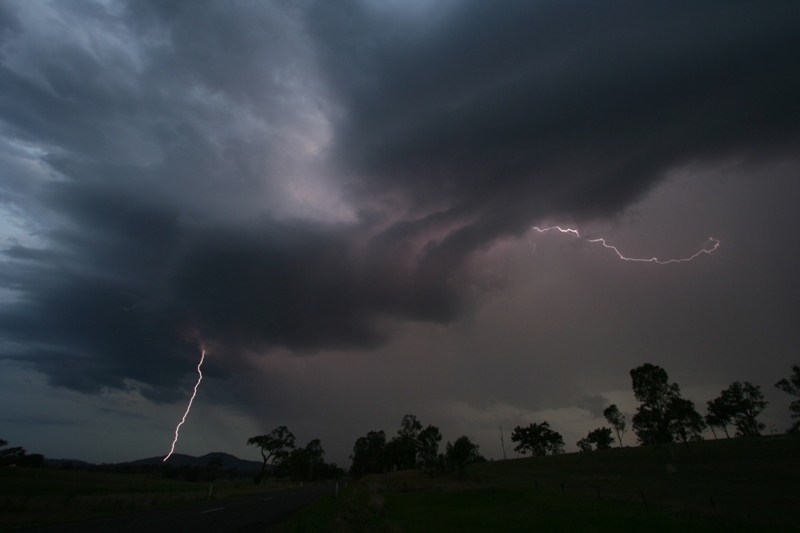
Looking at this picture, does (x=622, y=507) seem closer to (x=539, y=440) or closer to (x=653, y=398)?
(x=653, y=398)

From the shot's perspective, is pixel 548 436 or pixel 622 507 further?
pixel 548 436

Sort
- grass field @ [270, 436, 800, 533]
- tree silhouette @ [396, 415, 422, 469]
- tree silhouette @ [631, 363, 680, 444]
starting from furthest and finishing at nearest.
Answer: tree silhouette @ [396, 415, 422, 469]
tree silhouette @ [631, 363, 680, 444]
grass field @ [270, 436, 800, 533]

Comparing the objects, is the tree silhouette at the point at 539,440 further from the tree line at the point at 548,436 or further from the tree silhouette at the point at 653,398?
the tree silhouette at the point at 653,398

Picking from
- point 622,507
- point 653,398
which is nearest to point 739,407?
point 653,398

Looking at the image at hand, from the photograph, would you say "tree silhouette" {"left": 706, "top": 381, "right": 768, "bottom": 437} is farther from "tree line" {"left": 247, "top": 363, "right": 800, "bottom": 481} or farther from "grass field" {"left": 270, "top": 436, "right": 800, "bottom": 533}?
"grass field" {"left": 270, "top": 436, "right": 800, "bottom": 533}

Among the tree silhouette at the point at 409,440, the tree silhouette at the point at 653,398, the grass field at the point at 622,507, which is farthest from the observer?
the tree silhouette at the point at 409,440

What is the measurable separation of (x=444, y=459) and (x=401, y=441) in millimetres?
56777

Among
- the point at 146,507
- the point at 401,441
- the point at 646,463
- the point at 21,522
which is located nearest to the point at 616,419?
the point at 646,463

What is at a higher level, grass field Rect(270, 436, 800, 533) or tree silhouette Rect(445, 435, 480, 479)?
tree silhouette Rect(445, 435, 480, 479)

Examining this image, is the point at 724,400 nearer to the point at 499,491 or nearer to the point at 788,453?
the point at 788,453

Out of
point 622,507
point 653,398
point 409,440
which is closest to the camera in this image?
point 622,507

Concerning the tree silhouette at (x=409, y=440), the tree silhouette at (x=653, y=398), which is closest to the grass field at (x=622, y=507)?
the tree silhouette at (x=653, y=398)

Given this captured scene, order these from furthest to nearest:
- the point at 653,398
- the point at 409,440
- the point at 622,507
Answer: the point at 409,440, the point at 653,398, the point at 622,507

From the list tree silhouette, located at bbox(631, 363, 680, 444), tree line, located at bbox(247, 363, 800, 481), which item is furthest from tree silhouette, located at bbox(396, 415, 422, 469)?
tree silhouette, located at bbox(631, 363, 680, 444)
